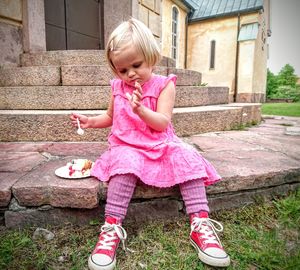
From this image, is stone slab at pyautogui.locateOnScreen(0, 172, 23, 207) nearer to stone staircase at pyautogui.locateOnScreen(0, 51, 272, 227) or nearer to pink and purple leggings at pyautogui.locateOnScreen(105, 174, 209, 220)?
stone staircase at pyautogui.locateOnScreen(0, 51, 272, 227)

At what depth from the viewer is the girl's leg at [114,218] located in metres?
1.04

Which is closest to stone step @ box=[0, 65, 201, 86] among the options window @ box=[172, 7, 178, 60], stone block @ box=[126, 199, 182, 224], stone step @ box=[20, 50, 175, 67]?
stone step @ box=[20, 50, 175, 67]

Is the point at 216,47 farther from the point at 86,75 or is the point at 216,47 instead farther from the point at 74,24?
the point at 86,75

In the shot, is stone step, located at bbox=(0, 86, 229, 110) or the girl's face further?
stone step, located at bbox=(0, 86, 229, 110)

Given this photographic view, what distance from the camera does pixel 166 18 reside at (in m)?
11.9

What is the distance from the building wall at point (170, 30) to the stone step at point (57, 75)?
27.2 feet

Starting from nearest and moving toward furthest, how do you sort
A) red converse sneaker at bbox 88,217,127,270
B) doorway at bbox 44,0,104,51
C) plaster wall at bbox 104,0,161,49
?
red converse sneaker at bbox 88,217,127,270
doorway at bbox 44,0,104,51
plaster wall at bbox 104,0,161,49

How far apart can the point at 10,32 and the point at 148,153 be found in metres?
2.70

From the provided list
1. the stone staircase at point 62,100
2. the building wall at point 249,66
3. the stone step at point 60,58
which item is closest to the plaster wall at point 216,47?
the building wall at point 249,66

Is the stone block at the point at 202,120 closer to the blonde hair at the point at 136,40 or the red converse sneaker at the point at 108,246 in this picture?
the blonde hair at the point at 136,40

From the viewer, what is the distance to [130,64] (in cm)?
128

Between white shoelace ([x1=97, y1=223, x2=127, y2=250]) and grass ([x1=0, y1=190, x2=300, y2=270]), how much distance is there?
7cm

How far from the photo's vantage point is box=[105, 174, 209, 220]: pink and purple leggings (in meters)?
1.19

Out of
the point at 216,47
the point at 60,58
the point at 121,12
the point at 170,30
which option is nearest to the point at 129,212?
the point at 60,58
